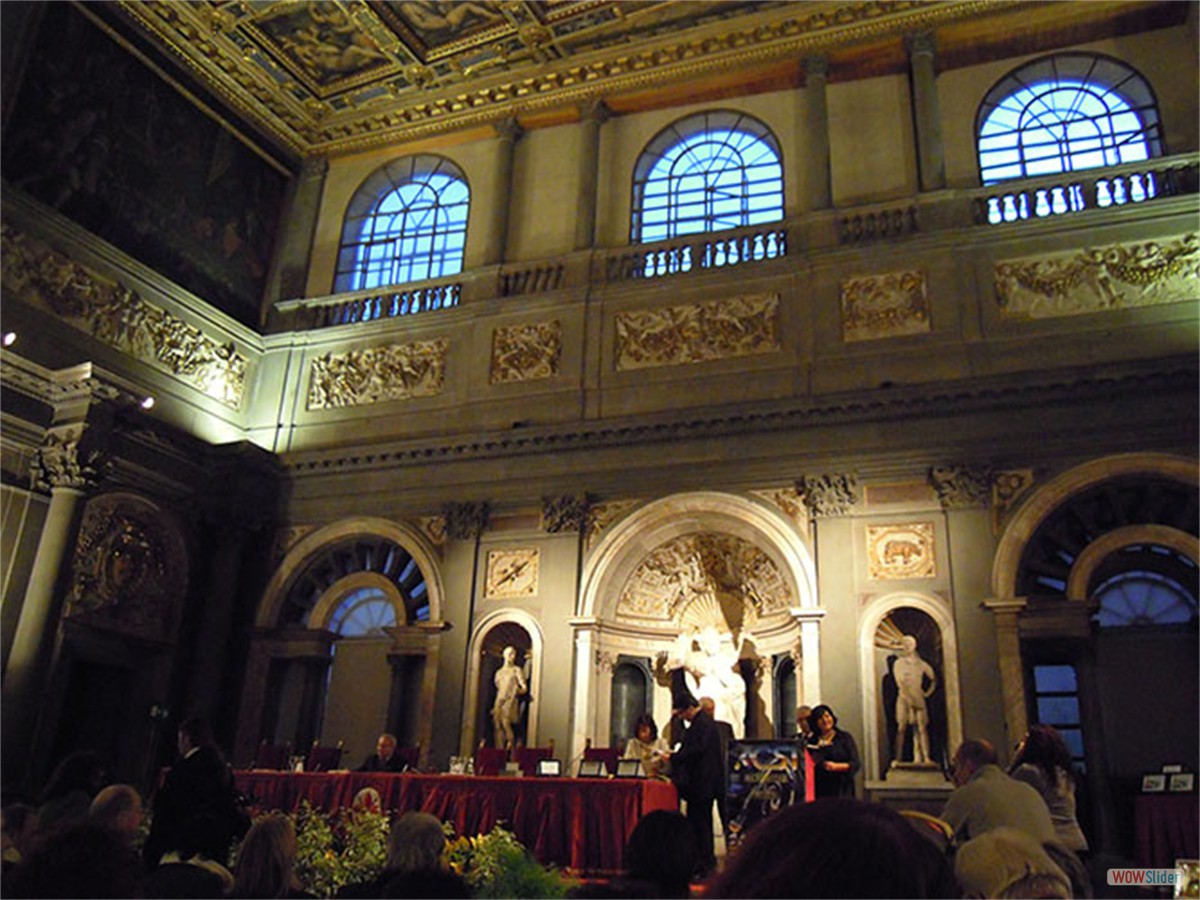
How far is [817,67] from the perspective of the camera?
14906 mm

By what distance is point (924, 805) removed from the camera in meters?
11.1

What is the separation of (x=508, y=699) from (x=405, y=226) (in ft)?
27.5

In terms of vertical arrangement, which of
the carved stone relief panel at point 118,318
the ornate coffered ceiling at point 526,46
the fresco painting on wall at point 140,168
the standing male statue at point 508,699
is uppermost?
the ornate coffered ceiling at point 526,46

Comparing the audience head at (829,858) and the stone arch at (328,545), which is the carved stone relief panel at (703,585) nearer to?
the stone arch at (328,545)

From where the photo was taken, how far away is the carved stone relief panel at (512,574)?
44.9ft

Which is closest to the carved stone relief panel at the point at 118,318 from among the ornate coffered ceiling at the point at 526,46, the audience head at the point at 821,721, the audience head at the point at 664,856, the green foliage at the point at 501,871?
the ornate coffered ceiling at the point at 526,46

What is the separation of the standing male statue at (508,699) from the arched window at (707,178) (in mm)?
6536

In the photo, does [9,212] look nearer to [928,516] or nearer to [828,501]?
[828,501]

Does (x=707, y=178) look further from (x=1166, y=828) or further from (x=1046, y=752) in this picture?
(x=1046, y=752)

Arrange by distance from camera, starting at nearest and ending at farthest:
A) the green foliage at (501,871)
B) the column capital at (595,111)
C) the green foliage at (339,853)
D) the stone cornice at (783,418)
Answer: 1. the green foliage at (501,871)
2. the green foliage at (339,853)
3. the stone cornice at (783,418)
4. the column capital at (595,111)

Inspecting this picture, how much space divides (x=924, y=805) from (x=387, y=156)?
13.4m

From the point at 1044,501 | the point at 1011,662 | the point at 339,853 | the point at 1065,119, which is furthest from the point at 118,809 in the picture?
the point at 1065,119

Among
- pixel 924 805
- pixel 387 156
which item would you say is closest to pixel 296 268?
pixel 387 156

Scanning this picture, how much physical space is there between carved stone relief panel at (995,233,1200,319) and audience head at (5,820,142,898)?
1250 cm
